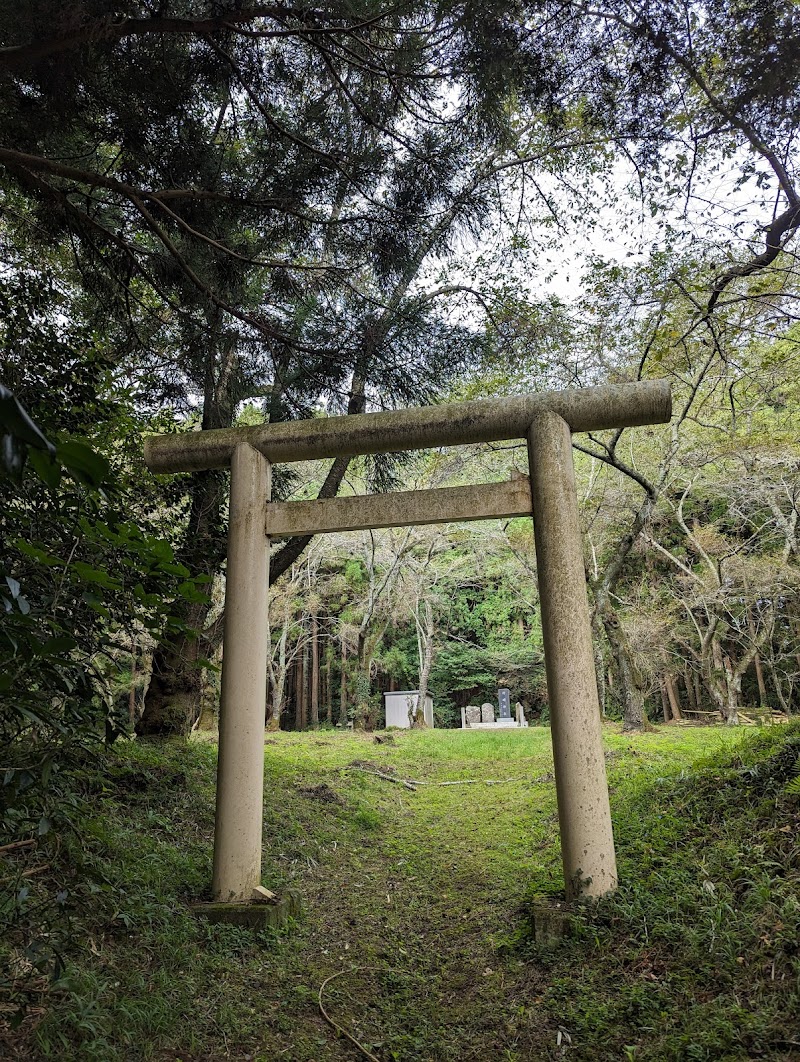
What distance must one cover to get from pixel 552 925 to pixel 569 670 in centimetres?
133

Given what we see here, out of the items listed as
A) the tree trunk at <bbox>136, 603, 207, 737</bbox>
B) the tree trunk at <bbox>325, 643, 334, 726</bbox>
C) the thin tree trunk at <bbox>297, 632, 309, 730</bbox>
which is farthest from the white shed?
the tree trunk at <bbox>136, 603, 207, 737</bbox>

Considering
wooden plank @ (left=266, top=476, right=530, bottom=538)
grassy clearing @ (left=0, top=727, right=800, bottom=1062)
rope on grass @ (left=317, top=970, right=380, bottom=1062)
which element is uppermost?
wooden plank @ (left=266, top=476, right=530, bottom=538)

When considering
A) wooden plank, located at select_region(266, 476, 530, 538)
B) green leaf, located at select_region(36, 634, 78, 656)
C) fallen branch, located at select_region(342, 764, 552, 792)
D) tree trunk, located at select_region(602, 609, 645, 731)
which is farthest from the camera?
tree trunk, located at select_region(602, 609, 645, 731)

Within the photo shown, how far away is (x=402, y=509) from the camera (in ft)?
14.7

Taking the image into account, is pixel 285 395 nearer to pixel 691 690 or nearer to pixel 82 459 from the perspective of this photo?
pixel 82 459

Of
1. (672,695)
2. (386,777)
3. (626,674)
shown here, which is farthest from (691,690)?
(386,777)

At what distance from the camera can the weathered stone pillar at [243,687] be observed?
4.11 m

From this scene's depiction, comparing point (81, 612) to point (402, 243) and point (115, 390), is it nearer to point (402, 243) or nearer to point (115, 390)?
point (115, 390)

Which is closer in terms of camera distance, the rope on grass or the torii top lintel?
the rope on grass

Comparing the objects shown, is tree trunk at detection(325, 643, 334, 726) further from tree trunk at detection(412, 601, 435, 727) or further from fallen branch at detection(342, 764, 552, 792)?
fallen branch at detection(342, 764, 552, 792)

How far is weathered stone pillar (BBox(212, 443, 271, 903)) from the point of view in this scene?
162 inches

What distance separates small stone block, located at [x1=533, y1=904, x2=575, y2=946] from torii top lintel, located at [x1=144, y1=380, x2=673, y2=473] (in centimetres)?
278

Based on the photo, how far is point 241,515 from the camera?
4652mm

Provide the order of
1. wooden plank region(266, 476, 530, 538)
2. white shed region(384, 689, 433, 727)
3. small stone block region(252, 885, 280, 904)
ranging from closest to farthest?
small stone block region(252, 885, 280, 904) → wooden plank region(266, 476, 530, 538) → white shed region(384, 689, 433, 727)
